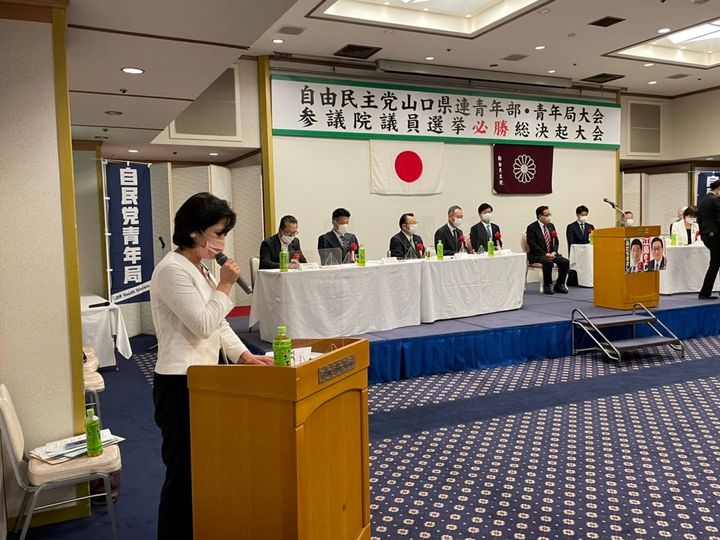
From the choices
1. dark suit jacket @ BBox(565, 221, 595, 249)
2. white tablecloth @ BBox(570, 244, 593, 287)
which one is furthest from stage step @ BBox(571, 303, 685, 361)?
dark suit jacket @ BBox(565, 221, 595, 249)

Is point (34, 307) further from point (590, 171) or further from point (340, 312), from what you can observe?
point (590, 171)

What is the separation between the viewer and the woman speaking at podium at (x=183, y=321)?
197 cm

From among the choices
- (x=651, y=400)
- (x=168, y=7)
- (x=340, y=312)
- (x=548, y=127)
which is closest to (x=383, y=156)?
(x=548, y=127)

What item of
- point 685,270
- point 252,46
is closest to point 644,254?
point 685,270

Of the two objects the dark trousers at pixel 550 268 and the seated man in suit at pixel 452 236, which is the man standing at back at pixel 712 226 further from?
the seated man in suit at pixel 452 236

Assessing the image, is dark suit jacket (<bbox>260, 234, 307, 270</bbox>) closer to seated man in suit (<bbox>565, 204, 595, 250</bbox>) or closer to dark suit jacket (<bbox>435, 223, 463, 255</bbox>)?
dark suit jacket (<bbox>435, 223, 463, 255</bbox>)

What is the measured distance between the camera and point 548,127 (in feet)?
31.5

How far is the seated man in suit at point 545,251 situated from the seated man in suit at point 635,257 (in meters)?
1.64

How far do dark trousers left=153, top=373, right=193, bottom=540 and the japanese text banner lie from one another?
6036 millimetres

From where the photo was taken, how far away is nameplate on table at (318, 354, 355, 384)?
5.74ft

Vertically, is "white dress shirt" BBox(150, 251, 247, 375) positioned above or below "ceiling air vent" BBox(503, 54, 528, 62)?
below

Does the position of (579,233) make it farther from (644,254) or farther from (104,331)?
(104,331)

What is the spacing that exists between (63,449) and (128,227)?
3.92 m

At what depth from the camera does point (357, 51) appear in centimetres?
763
